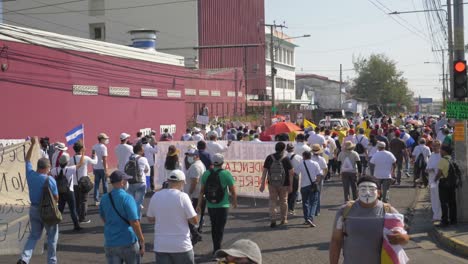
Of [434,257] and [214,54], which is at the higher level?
[214,54]

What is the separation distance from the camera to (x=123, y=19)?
186 ft

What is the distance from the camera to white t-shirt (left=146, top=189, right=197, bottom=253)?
7039 millimetres

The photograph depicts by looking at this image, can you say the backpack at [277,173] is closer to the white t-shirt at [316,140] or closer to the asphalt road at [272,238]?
the asphalt road at [272,238]

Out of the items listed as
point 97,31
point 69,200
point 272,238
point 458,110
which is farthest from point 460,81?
point 97,31

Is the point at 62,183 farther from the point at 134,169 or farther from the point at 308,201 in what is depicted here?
the point at 308,201

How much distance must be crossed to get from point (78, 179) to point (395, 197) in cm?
864

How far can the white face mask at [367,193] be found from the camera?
573 centimetres

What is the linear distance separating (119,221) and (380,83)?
334 ft

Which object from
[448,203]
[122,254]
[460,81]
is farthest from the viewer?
[460,81]

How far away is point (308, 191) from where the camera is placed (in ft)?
42.4

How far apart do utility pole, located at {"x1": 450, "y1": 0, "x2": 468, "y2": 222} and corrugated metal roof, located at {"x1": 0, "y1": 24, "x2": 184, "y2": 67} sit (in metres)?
13.8

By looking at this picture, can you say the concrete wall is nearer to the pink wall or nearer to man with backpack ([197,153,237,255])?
the pink wall

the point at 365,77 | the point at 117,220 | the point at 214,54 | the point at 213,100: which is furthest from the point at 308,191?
the point at 365,77

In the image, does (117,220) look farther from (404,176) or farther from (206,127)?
(206,127)
